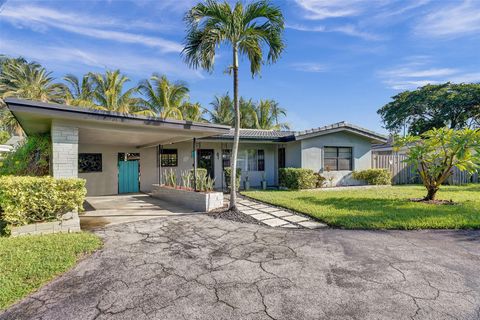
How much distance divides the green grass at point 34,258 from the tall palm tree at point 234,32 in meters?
4.29

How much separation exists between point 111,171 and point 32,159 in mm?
4202

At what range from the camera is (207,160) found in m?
14.5

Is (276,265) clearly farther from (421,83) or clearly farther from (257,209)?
(421,83)

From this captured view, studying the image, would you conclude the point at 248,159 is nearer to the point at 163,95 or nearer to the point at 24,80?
the point at 163,95

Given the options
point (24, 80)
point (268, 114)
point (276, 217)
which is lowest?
point (276, 217)

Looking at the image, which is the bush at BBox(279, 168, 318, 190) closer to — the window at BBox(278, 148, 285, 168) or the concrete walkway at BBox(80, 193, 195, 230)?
the window at BBox(278, 148, 285, 168)

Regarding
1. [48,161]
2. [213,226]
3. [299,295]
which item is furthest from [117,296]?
[48,161]

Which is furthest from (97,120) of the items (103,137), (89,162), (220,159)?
(220,159)

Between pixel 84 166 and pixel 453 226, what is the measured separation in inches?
581

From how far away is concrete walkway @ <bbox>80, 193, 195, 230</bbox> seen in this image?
700cm

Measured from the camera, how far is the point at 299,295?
3.13 m

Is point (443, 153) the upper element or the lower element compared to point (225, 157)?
lower

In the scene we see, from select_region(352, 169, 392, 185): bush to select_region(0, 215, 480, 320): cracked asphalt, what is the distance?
9140 mm

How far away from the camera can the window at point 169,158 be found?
548 inches
